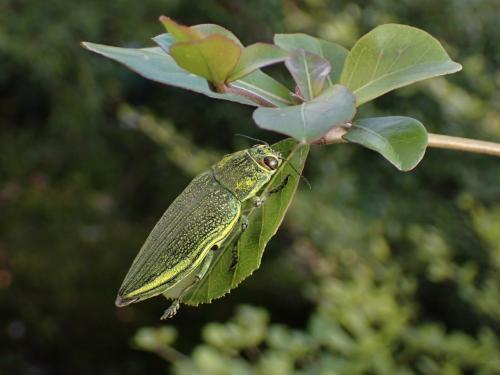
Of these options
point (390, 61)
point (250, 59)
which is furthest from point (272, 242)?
point (250, 59)

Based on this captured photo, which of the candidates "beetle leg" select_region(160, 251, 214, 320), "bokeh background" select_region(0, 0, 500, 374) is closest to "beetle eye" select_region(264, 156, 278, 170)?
"beetle leg" select_region(160, 251, 214, 320)

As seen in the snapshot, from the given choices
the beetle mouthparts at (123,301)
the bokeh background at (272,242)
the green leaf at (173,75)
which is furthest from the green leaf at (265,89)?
the bokeh background at (272,242)

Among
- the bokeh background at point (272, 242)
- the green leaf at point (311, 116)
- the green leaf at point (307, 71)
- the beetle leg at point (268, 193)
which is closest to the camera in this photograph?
the green leaf at point (311, 116)

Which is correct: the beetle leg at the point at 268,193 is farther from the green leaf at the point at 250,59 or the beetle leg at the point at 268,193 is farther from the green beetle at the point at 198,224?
the green leaf at the point at 250,59

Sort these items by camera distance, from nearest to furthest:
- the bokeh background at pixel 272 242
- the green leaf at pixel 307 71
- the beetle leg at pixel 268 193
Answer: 1. the green leaf at pixel 307 71
2. the beetle leg at pixel 268 193
3. the bokeh background at pixel 272 242

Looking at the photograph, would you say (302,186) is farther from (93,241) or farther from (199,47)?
(199,47)
